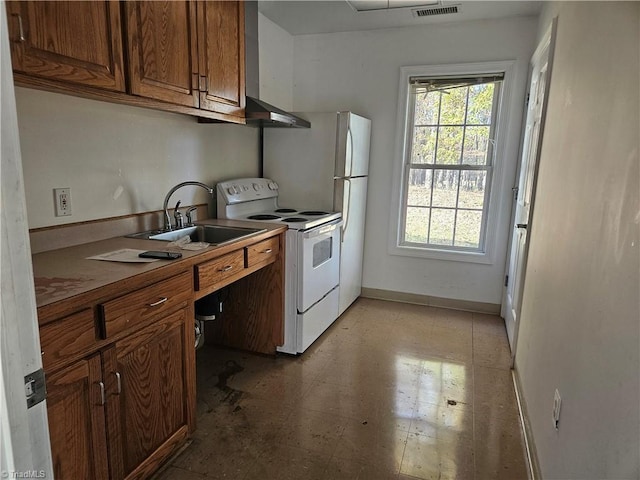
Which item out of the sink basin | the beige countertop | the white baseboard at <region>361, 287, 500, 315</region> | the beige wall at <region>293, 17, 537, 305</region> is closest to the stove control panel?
the sink basin

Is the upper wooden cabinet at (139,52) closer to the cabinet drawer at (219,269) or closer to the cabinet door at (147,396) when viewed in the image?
the cabinet drawer at (219,269)

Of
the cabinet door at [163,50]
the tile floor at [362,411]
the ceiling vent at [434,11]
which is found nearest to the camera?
the cabinet door at [163,50]

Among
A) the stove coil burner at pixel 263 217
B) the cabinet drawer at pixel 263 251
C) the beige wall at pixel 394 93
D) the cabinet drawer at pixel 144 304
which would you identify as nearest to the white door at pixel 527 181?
the beige wall at pixel 394 93

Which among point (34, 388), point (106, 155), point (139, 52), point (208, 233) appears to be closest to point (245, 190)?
point (208, 233)

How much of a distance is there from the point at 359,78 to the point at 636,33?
2.79 meters

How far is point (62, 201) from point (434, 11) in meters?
2.85

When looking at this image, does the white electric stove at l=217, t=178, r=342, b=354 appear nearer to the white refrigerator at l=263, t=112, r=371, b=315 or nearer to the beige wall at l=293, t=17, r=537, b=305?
the white refrigerator at l=263, t=112, r=371, b=315

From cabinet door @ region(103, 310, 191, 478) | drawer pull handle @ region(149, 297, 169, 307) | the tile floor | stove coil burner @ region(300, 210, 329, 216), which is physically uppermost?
stove coil burner @ region(300, 210, 329, 216)

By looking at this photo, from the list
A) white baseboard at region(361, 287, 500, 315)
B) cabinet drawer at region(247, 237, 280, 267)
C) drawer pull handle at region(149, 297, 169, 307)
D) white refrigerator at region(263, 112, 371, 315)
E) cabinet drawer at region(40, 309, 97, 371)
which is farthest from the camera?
white baseboard at region(361, 287, 500, 315)

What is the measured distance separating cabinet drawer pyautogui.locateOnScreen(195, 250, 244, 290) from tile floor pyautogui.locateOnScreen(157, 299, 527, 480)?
729mm

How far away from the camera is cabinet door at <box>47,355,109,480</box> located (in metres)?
1.21

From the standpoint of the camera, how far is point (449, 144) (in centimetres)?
361

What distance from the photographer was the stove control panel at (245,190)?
2.83 metres

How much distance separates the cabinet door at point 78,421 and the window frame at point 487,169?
9.60 ft
